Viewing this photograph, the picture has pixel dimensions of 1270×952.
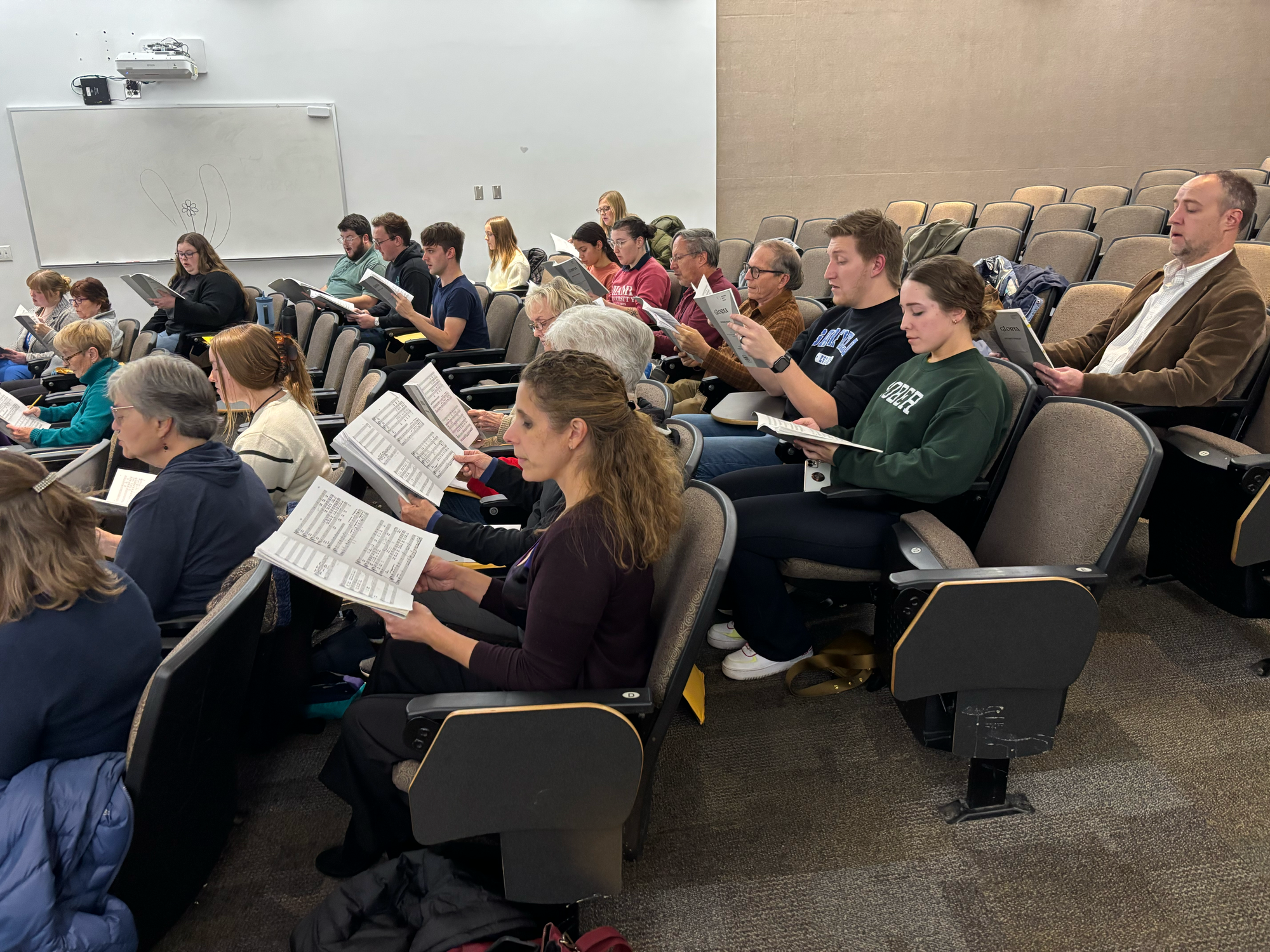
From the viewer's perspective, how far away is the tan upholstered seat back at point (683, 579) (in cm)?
130

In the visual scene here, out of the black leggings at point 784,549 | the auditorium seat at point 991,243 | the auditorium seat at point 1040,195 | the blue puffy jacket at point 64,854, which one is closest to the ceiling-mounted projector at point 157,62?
the auditorium seat at point 991,243

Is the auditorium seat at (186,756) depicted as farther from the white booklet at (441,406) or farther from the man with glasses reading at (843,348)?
the man with glasses reading at (843,348)

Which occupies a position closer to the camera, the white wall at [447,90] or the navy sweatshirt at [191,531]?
the navy sweatshirt at [191,531]

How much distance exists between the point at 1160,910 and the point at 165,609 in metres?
2.00

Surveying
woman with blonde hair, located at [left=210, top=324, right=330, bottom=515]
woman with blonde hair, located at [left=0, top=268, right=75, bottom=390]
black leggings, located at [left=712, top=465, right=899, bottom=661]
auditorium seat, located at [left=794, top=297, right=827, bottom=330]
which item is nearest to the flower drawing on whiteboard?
woman with blonde hair, located at [left=0, top=268, right=75, bottom=390]

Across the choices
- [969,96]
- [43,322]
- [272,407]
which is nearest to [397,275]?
[43,322]

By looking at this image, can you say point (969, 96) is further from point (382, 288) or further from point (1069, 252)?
point (382, 288)

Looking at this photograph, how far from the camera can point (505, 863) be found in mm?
1336

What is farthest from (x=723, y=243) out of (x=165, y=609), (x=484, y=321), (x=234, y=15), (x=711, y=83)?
(x=165, y=609)

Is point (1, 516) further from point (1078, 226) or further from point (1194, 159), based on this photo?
point (1194, 159)

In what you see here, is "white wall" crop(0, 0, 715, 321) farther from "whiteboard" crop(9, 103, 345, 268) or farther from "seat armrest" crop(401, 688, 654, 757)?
"seat armrest" crop(401, 688, 654, 757)

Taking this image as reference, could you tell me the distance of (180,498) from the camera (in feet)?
5.60

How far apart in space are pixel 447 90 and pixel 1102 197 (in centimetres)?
583

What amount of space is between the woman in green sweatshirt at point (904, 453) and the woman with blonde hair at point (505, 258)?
4266mm
